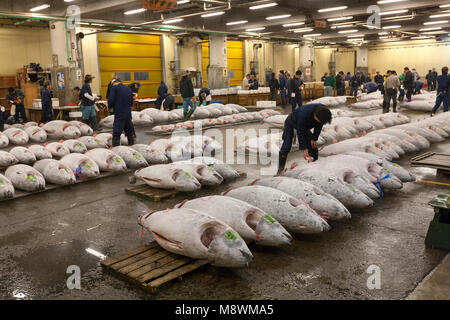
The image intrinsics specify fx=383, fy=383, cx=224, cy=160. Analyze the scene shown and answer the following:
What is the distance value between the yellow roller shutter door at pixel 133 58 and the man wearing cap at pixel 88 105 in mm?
8606

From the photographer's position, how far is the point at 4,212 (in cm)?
539

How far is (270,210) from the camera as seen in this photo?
4.13 meters

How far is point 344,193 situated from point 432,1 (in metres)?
15.9

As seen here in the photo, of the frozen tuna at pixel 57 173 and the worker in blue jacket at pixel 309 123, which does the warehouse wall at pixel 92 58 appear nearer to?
the frozen tuna at pixel 57 173

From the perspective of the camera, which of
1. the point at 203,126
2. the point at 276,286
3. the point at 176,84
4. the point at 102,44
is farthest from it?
the point at 176,84

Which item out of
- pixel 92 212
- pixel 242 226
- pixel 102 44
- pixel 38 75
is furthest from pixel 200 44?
pixel 242 226

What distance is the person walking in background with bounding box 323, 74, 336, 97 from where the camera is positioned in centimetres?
2353

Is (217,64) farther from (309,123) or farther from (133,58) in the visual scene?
(309,123)

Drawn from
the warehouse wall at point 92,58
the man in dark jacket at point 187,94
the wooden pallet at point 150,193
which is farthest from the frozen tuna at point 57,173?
the warehouse wall at point 92,58

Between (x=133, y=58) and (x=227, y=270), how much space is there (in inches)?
792

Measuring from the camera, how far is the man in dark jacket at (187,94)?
14.0 metres

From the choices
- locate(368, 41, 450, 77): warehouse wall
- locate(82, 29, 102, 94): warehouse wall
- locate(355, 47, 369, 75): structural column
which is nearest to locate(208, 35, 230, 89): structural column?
locate(82, 29, 102, 94): warehouse wall

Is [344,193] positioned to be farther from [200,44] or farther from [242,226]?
[200,44]

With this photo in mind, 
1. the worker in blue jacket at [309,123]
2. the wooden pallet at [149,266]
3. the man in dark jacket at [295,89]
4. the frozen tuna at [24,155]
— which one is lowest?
the wooden pallet at [149,266]
